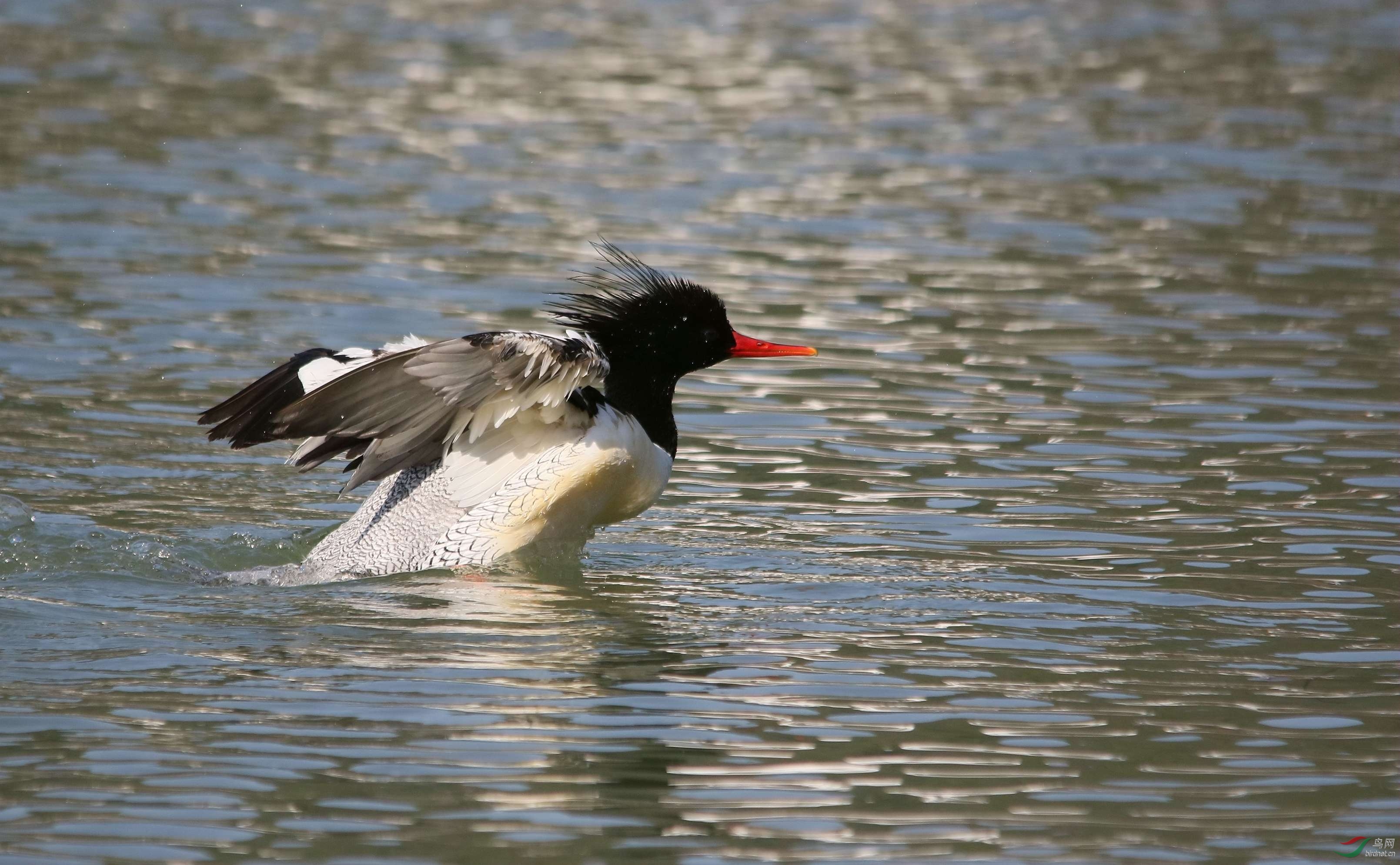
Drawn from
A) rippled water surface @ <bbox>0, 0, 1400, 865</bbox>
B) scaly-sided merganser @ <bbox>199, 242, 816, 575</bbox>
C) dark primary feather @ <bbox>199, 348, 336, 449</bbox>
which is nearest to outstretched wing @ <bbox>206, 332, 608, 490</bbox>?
scaly-sided merganser @ <bbox>199, 242, 816, 575</bbox>

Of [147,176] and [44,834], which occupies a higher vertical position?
[147,176]

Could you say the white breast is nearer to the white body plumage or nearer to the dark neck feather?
the white body plumage

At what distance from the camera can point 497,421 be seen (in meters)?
9.12

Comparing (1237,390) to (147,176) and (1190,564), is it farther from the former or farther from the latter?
(147,176)

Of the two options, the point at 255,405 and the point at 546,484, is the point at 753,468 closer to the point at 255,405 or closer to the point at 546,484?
the point at 546,484

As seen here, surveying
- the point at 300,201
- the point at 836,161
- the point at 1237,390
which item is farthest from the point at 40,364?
the point at 836,161

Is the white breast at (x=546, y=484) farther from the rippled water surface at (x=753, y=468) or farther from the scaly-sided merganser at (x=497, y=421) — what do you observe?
the rippled water surface at (x=753, y=468)

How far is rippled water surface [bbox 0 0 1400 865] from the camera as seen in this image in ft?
22.3

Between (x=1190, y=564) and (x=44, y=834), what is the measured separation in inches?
238

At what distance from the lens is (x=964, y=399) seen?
13.3 m

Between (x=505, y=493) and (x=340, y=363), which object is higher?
(x=340, y=363)

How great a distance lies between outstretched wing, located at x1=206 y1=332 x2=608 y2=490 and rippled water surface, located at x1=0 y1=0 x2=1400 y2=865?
92cm

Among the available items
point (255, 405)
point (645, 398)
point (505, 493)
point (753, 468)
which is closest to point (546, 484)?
point (505, 493)

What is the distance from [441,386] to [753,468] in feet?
11.6
